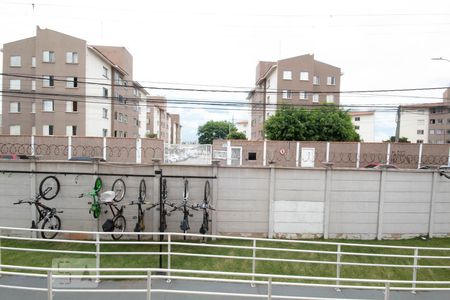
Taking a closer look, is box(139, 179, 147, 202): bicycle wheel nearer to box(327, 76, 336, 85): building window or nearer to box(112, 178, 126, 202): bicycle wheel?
box(112, 178, 126, 202): bicycle wheel

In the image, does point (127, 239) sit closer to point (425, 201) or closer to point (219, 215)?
point (219, 215)

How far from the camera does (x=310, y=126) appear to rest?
2389cm

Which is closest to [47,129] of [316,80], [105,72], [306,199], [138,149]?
[105,72]

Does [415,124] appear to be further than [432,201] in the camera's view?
Yes

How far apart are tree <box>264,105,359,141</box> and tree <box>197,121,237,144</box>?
6019cm

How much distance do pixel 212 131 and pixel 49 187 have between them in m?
78.4

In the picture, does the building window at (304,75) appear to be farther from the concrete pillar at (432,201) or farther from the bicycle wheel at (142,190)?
the bicycle wheel at (142,190)

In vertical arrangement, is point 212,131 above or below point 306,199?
above

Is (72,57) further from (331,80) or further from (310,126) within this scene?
(331,80)

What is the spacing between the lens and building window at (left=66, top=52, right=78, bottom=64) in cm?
2572

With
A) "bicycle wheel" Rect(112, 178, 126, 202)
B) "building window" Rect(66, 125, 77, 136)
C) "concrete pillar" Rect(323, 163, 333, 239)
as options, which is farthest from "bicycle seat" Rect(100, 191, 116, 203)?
"building window" Rect(66, 125, 77, 136)

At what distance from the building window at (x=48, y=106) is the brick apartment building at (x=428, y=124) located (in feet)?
189

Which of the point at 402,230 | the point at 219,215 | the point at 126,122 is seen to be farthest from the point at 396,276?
the point at 126,122

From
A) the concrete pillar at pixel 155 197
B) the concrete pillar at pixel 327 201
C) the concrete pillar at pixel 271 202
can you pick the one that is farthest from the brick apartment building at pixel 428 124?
the concrete pillar at pixel 155 197
